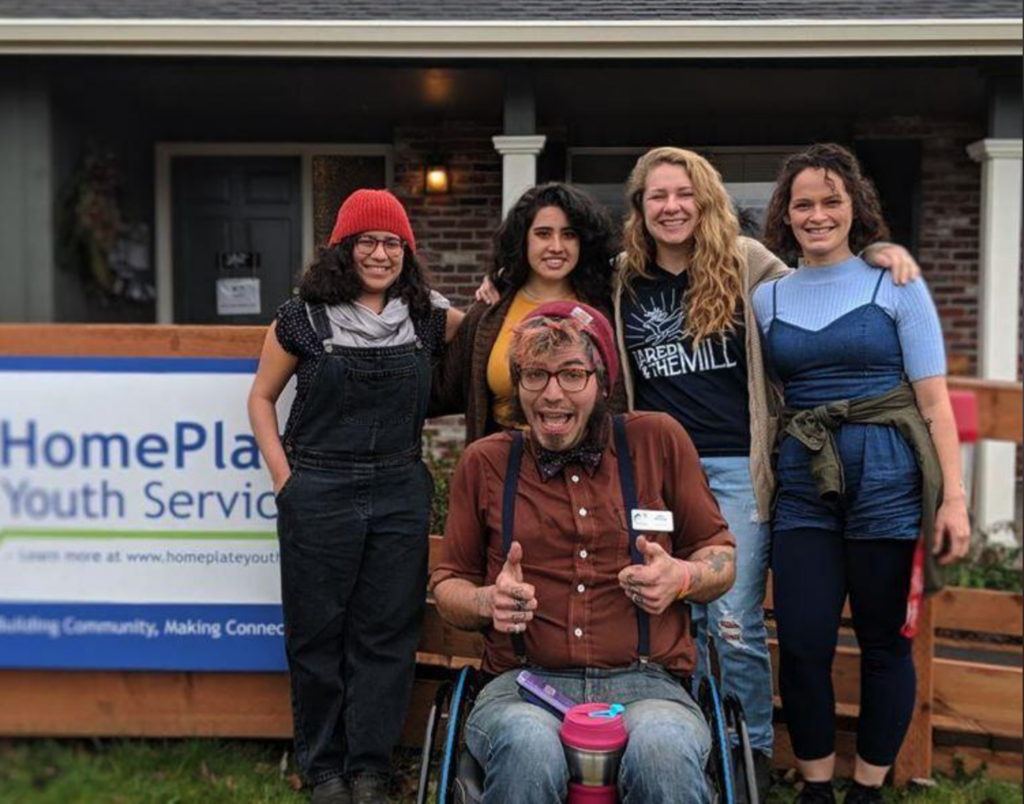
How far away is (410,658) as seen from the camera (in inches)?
120

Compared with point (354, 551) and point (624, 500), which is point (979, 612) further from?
point (354, 551)

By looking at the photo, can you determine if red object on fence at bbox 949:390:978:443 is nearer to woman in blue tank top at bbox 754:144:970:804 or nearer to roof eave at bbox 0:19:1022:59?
woman in blue tank top at bbox 754:144:970:804

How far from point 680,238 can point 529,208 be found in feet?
1.36

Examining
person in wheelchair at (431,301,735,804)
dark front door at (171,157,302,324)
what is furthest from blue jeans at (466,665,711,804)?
dark front door at (171,157,302,324)

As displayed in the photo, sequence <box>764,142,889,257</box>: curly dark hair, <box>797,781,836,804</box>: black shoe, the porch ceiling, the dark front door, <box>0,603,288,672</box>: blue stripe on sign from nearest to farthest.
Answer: <box>764,142,889,257</box>: curly dark hair
<box>797,781,836,804</box>: black shoe
<box>0,603,288,672</box>: blue stripe on sign
the porch ceiling
the dark front door

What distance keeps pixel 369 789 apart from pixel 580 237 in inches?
62.5

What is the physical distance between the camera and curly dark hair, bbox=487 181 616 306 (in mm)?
2904

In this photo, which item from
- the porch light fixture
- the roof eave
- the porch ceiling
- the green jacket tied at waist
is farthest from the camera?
the porch light fixture

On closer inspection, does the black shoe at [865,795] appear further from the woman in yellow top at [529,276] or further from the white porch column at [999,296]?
the white porch column at [999,296]

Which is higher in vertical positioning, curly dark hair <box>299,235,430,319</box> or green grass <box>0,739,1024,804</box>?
curly dark hair <box>299,235,430,319</box>

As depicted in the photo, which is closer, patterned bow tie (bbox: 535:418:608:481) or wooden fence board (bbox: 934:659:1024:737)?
patterned bow tie (bbox: 535:418:608:481)

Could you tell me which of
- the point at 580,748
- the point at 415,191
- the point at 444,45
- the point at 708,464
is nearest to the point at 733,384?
the point at 708,464

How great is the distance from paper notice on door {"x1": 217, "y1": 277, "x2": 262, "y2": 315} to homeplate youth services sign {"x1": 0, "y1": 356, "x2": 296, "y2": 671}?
186 inches

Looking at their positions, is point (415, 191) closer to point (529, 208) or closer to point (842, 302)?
point (529, 208)
